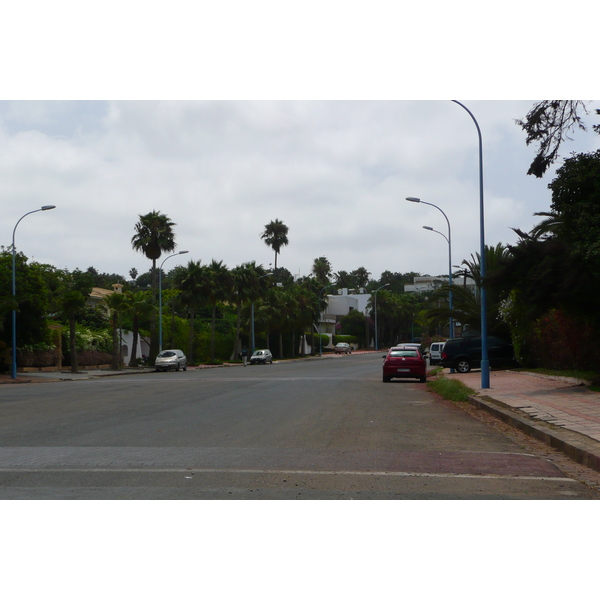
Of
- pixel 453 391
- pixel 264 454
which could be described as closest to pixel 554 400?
pixel 453 391

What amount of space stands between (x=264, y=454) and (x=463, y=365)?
26.1 meters

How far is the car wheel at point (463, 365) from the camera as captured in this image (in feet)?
114

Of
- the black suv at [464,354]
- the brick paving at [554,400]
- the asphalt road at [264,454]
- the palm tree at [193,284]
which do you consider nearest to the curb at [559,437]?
the brick paving at [554,400]

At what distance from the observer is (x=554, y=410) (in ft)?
48.4

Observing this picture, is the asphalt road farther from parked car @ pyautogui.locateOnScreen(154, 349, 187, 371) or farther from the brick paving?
parked car @ pyautogui.locateOnScreen(154, 349, 187, 371)

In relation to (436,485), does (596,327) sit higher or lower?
higher

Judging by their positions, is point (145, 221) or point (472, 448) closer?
point (472, 448)

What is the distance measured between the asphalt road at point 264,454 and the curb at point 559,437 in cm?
48

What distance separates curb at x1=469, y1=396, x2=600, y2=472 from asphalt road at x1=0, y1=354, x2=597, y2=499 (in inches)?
19.0

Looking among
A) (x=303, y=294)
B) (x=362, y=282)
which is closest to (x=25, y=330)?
(x=303, y=294)

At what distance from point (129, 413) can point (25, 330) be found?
1034 inches

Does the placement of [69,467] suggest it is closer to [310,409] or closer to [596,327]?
[310,409]

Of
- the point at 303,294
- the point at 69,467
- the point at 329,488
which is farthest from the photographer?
the point at 303,294

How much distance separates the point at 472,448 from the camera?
10.8 meters
